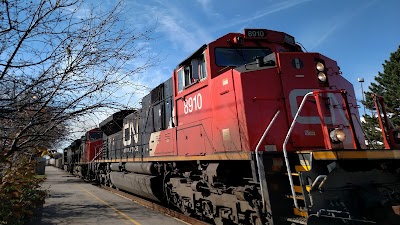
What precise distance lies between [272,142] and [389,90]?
33998mm

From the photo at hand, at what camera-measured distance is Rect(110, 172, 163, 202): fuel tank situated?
9.38 m

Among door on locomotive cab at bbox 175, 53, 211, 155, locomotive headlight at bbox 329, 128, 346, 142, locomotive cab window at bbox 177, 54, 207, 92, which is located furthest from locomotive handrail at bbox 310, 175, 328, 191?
locomotive cab window at bbox 177, 54, 207, 92

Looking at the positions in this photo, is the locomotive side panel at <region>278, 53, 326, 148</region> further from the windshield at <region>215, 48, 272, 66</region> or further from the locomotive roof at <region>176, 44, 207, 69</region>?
the locomotive roof at <region>176, 44, 207, 69</region>

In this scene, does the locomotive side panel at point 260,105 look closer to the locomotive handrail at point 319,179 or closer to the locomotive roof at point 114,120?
the locomotive handrail at point 319,179

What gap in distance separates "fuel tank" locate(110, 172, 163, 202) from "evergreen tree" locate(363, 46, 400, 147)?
24.9 m

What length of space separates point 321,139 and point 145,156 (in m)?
6.52

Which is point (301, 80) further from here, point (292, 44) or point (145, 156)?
point (145, 156)

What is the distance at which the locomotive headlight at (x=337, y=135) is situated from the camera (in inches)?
171

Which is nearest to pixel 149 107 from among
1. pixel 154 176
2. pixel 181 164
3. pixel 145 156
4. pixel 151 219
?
pixel 145 156

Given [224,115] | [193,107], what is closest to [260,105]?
[224,115]

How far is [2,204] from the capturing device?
561 cm

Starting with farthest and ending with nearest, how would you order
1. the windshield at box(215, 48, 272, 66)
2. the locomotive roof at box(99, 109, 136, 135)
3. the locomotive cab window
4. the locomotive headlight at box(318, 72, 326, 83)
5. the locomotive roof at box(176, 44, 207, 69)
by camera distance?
the locomotive roof at box(99, 109, 136, 135) → the locomotive cab window → the locomotive roof at box(176, 44, 207, 69) → the windshield at box(215, 48, 272, 66) → the locomotive headlight at box(318, 72, 326, 83)

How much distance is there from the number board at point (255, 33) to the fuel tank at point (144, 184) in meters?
5.24

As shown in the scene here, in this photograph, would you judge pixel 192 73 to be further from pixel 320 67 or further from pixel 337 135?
pixel 337 135
